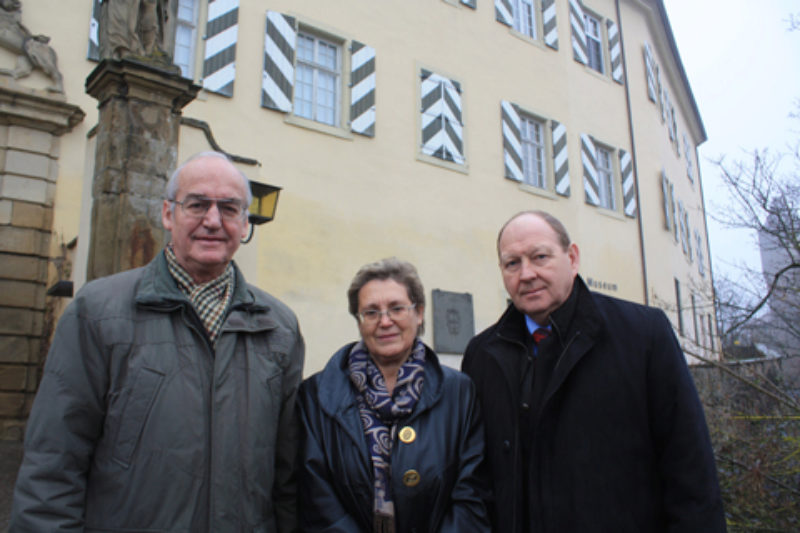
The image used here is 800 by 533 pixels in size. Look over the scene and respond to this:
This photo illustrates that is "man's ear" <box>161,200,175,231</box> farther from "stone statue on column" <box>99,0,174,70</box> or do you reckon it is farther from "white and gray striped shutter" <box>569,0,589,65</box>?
"white and gray striped shutter" <box>569,0,589,65</box>

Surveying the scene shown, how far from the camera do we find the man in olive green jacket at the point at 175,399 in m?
1.54

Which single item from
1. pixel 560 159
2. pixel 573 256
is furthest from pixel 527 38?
pixel 573 256

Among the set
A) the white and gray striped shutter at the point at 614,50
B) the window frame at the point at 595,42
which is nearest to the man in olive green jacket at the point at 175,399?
the window frame at the point at 595,42

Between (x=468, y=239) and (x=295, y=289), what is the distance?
10.5ft

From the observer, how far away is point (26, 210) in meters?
6.20

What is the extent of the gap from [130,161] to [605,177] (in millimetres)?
10883

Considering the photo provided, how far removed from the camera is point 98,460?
1.59m

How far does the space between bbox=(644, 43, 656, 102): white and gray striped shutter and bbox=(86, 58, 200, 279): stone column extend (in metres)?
13.4

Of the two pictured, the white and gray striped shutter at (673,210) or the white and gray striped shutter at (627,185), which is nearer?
the white and gray striped shutter at (627,185)

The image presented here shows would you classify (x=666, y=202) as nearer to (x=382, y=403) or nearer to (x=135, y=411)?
(x=382, y=403)

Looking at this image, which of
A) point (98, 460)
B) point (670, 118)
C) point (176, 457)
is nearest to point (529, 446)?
point (176, 457)

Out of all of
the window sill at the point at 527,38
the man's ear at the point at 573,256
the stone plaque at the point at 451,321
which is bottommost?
the man's ear at the point at 573,256

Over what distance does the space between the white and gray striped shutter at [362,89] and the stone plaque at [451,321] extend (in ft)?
8.32

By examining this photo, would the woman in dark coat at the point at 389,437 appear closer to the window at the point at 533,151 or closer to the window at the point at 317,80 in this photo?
the window at the point at 317,80
